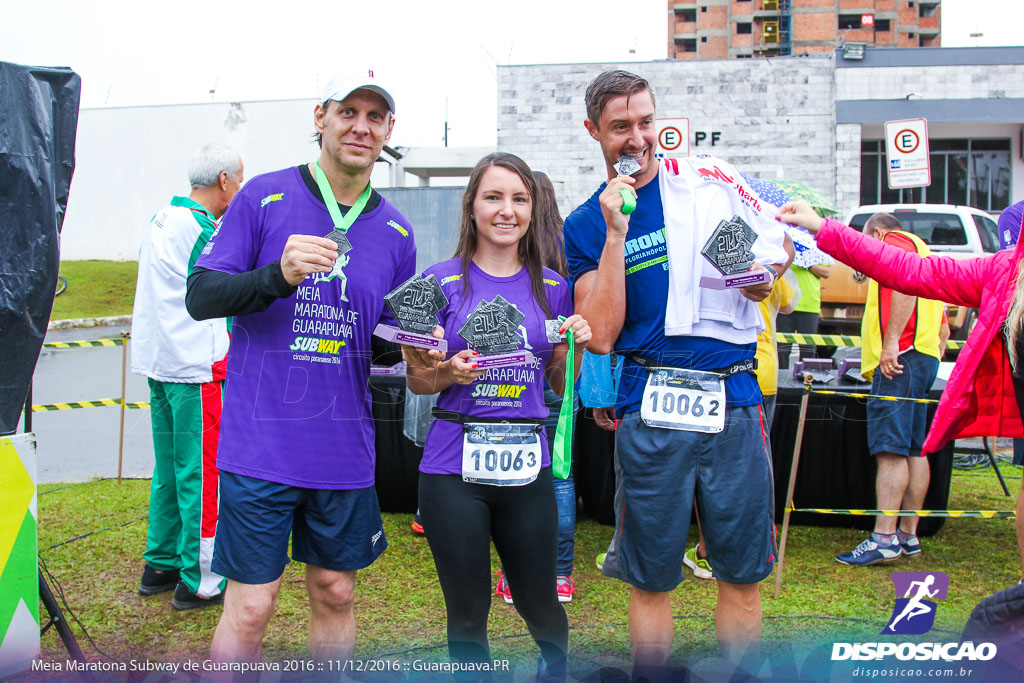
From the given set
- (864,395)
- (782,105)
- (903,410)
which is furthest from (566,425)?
(782,105)

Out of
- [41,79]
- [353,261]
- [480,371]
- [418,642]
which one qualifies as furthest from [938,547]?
[41,79]

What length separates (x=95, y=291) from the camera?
79.7 feet

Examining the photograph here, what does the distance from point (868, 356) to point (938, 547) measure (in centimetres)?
125

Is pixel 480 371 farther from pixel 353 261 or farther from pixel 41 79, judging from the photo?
pixel 41 79

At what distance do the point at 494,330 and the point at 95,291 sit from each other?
25.3 metres

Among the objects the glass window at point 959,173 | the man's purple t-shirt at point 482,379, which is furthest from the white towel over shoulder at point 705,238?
the glass window at point 959,173

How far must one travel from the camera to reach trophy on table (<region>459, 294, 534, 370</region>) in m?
2.33

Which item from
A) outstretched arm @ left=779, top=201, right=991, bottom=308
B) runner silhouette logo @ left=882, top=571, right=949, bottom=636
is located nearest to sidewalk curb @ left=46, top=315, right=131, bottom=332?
outstretched arm @ left=779, top=201, right=991, bottom=308

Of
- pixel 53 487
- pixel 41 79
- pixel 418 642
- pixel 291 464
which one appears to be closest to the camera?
pixel 291 464

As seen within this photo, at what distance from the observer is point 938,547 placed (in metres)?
4.87

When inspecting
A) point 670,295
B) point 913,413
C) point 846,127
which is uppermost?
point 846,127

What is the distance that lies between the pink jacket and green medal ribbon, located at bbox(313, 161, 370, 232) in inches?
60.2

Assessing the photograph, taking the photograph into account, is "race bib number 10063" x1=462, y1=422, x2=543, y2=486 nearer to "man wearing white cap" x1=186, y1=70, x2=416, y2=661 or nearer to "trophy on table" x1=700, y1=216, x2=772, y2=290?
"man wearing white cap" x1=186, y1=70, x2=416, y2=661

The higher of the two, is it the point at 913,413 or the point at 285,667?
the point at 913,413
